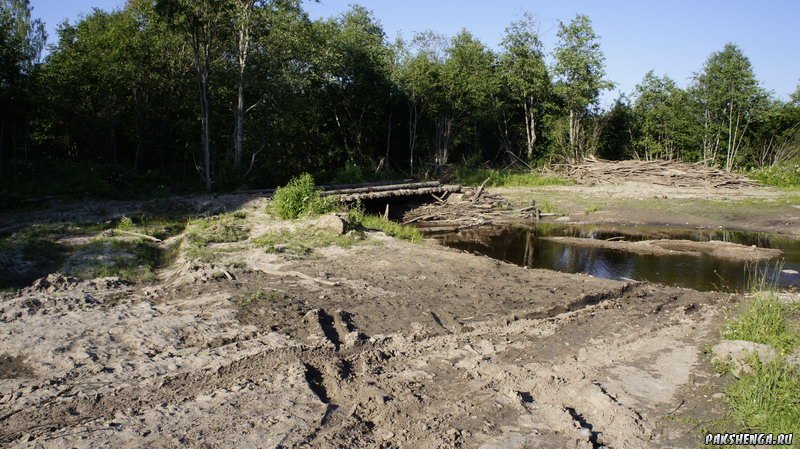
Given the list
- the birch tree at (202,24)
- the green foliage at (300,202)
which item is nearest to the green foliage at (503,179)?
the birch tree at (202,24)

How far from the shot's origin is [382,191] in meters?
20.1

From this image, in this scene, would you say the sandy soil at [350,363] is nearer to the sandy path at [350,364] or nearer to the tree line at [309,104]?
the sandy path at [350,364]

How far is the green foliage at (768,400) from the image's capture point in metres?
4.51

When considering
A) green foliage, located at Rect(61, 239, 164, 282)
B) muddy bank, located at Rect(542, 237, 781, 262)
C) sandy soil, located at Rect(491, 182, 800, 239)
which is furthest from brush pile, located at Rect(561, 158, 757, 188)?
green foliage, located at Rect(61, 239, 164, 282)

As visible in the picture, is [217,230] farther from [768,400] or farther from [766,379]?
[768,400]

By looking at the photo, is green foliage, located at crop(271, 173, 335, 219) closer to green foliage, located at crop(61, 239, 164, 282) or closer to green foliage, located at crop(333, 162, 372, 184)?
green foliage, located at crop(61, 239, 164, 282)

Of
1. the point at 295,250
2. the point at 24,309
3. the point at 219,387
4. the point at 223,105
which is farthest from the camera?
the point at 223,105

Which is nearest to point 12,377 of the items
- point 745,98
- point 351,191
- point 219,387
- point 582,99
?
point 219,387

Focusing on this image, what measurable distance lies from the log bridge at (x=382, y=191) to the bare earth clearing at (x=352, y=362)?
9.62 metres

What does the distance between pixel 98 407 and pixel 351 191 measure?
49.2 ft

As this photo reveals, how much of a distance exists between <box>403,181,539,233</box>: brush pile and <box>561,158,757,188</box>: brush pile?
19.4ft

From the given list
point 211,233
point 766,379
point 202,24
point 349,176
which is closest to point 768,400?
point 766,379

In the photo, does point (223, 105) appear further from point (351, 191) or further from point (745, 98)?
point (745, 98)

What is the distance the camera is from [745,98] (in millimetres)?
24578
